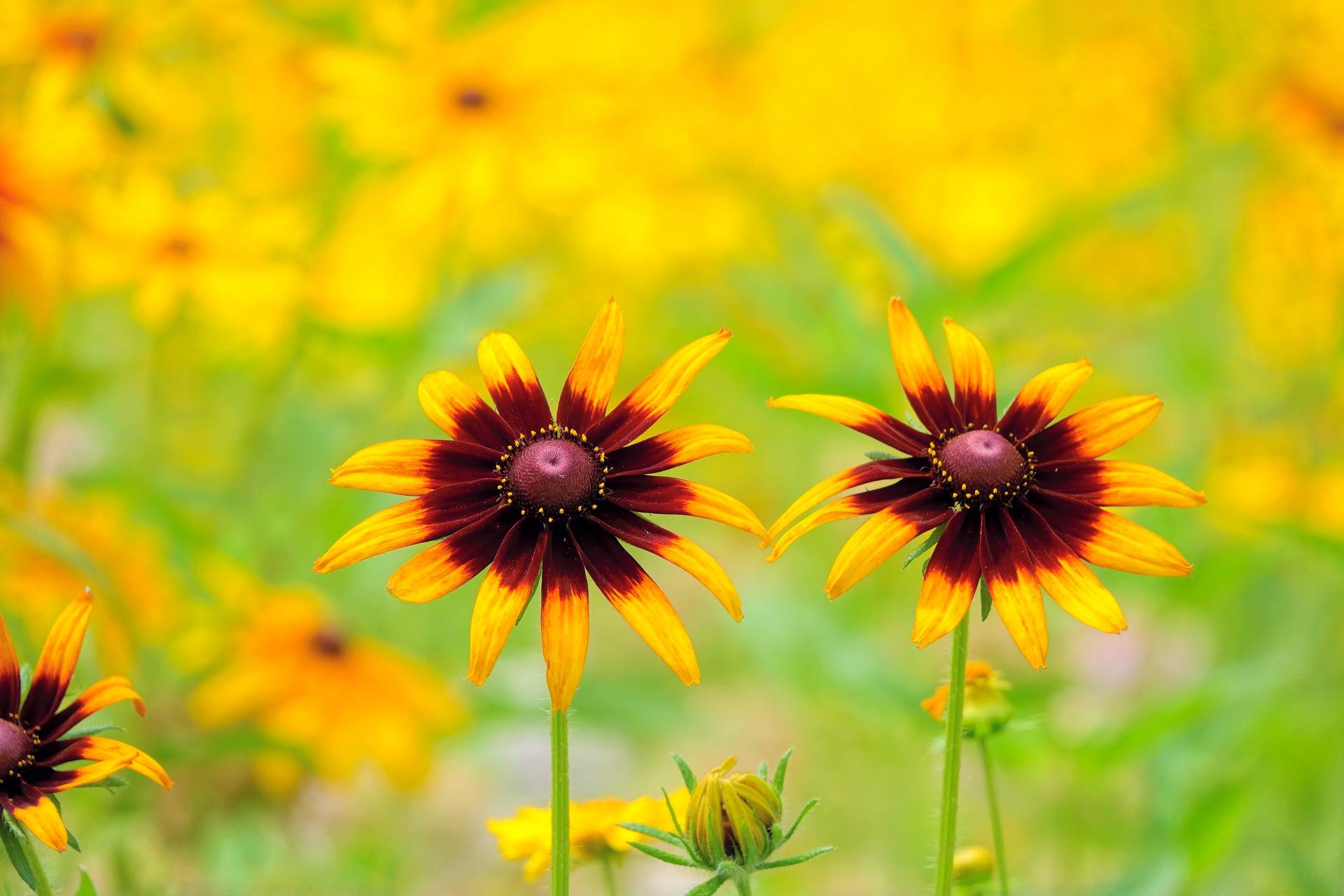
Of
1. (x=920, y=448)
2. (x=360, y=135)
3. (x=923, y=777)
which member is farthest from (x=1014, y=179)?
(x=920, y=448)

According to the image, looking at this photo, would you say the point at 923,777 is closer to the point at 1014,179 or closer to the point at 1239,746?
the point at 1239,746

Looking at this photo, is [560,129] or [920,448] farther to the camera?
[560,129]

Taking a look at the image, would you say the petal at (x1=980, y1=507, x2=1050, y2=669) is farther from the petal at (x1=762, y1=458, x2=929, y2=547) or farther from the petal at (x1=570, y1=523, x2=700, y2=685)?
the petal at (x1=570, y1=523, x2=700, y2=685)

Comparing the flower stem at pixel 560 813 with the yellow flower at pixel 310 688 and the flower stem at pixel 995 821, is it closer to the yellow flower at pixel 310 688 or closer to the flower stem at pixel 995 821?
the flower stem at pixel 995 821

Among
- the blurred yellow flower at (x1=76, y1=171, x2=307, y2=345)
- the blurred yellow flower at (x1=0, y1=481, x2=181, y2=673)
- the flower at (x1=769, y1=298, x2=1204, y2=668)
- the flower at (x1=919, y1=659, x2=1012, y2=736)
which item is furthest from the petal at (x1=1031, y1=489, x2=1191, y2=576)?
the blurred yellow flower at (x1=76, y1=171, x2=307, y2=345)

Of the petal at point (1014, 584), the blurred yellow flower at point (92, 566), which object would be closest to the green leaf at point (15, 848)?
the petal at point (1014, 584)

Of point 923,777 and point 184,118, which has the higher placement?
point 184,118

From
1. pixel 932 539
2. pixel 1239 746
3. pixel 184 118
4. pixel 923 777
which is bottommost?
pixel 932 539
